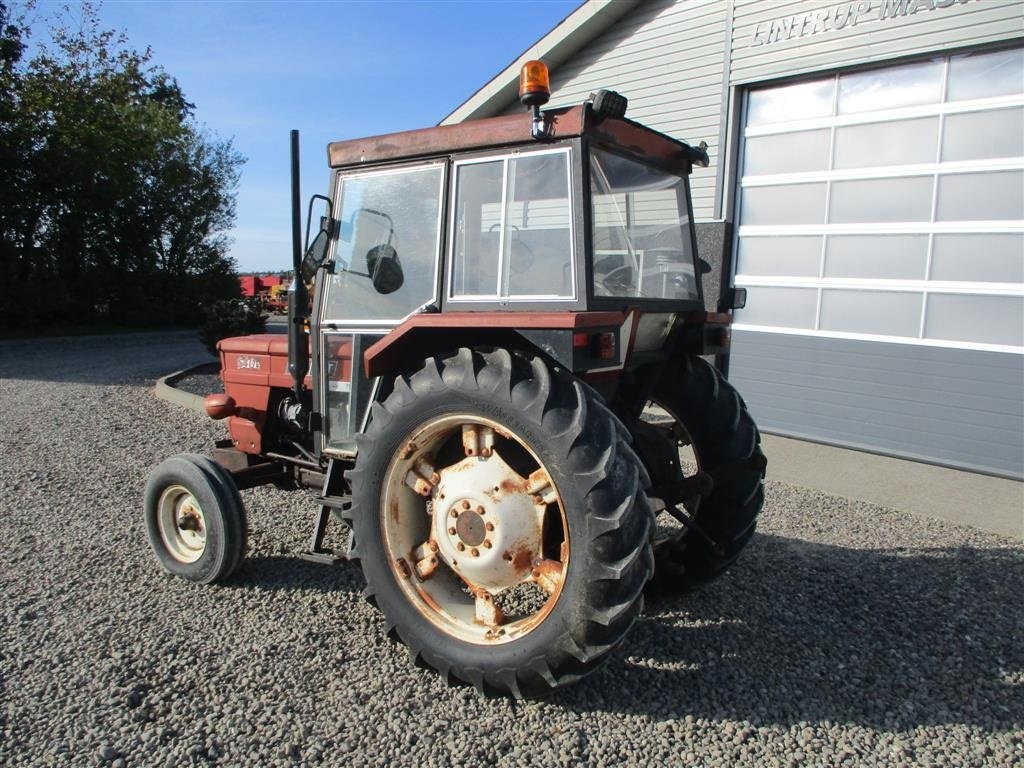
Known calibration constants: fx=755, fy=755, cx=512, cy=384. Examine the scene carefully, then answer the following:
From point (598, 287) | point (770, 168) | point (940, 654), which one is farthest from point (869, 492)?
point (598, 287)

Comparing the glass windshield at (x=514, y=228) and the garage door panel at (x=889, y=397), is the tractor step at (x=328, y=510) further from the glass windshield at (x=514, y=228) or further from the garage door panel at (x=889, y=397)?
the garage door panel at (x=889, y=397)

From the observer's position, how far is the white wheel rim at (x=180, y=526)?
391 centimetres

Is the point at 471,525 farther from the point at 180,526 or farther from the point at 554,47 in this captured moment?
the point at 554,47

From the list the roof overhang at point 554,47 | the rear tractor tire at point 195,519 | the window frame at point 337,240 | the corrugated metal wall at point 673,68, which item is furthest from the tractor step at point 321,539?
the roof overhang at point 554,47

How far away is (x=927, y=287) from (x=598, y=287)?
16.4 feet

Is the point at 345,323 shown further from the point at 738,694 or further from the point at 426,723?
the point at 738,694

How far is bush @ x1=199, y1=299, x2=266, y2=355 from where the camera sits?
11.6 m

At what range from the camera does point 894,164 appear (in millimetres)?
6777

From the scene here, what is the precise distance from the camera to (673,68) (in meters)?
8.17

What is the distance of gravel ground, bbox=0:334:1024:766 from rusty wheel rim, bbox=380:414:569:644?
0.32 metres

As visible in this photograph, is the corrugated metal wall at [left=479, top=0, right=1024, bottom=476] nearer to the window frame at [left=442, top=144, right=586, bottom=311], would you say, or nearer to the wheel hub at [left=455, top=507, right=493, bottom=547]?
the window frame at [left=442, top=144, right=586, bottom=311]

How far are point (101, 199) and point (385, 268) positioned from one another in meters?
19.2

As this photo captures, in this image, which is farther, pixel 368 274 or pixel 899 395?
pixel 899 395

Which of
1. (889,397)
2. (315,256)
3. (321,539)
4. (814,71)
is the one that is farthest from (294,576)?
(814,71)
